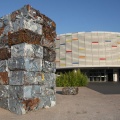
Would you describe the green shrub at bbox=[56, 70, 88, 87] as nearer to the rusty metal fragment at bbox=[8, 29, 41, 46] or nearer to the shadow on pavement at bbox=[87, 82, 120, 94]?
the shadow on pavement at bbox=[87, 82, 120, 94]

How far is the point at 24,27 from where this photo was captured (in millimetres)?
7016

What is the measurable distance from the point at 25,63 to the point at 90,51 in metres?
38.6

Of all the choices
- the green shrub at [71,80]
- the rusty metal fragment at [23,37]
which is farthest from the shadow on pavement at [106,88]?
the rusty metal fragment at [23,37]

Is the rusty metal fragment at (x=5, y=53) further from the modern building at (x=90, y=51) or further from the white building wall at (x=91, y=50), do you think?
the white building wall at (x=91, y=50)

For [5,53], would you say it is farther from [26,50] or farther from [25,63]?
[25,63]

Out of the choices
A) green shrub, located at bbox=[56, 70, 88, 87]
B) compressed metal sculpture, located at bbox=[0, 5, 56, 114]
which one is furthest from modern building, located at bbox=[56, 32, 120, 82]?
compressed metal sculpture, located at bbox=[0, 5, 56, 114]

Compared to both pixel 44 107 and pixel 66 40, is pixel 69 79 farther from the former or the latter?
pixel 66 40

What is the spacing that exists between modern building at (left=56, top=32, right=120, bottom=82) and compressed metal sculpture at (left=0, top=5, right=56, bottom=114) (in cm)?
3606

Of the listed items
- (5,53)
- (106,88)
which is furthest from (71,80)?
(5,53)

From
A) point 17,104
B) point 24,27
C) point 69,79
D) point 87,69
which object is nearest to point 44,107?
point 17,104

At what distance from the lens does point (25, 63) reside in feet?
22.4

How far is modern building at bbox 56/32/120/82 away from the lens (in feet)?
144

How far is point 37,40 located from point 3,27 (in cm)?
158

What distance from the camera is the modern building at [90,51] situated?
43.9 m
